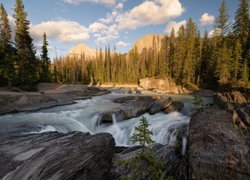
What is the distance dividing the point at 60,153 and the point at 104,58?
84.7m

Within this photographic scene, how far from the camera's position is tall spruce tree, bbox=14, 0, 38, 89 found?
33.0 meters

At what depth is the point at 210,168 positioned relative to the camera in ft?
21.9

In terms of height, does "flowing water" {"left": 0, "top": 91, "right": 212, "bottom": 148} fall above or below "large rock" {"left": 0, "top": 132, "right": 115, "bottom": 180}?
below

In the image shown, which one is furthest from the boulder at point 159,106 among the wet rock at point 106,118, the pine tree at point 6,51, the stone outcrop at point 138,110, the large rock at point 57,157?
the pine tree at point 6,51

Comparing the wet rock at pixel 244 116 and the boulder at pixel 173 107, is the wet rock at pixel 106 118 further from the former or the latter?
the wet rock at pixel 244 116

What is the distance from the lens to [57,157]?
289 inches

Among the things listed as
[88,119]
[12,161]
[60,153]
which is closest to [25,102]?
[88,119]

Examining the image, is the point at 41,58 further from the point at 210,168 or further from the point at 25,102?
the point at 210,168

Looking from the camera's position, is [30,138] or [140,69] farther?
[140,69]

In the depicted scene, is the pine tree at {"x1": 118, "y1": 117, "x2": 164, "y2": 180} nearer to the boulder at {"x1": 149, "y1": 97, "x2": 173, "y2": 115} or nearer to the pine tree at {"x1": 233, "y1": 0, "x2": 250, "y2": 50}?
the boulder at {"x1": 149, "y1": 97, "x2": 173, "y2": 115}

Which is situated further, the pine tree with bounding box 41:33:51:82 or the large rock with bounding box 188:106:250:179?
the pine tree with bounding box 41:33:51:82

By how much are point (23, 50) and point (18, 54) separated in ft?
3.92

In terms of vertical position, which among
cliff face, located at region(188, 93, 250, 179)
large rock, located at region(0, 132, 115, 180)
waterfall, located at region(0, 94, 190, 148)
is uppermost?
cliff face, located at region(188, 93, 250, 179)

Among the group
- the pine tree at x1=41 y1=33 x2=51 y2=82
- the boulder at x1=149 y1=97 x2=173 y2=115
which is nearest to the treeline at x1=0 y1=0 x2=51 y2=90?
the pine tree at x1=41 y1=33 x2=51 y2=82
